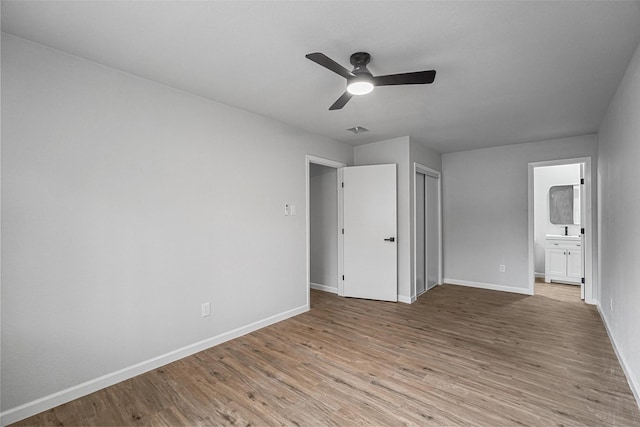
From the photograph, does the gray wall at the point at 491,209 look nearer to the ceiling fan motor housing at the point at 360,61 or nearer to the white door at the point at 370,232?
the white door at the point at 370,232

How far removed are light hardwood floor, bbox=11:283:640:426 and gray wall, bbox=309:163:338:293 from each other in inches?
58.3

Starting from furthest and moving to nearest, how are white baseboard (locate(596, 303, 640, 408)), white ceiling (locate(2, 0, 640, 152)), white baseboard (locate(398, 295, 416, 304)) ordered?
white baseboard (locate(398, 295, 416, 304))
white baseboard (locate(596, 303, 640, 408))
white ceiling (locate(2, 0, 640, 152))

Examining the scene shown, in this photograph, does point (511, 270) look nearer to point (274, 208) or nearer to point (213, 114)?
point (274, 208)

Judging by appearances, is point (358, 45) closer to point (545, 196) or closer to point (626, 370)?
point (626, 370)

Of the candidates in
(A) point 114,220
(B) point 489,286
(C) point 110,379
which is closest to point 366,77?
(A) point 114,220

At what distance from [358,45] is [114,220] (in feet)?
7.18

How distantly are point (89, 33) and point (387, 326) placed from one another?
362 centimetres

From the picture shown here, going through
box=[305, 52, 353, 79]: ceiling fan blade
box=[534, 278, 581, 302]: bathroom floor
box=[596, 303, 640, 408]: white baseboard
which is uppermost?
box=[305, 52, 353, 79]: ceiling fan blade

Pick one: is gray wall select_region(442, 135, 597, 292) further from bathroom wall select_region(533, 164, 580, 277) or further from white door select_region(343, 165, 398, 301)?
white door select_region(343, 165, 398, 301)

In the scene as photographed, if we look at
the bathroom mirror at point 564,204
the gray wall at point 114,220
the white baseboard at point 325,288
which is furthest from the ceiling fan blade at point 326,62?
the bathroom mirror at point 564,204

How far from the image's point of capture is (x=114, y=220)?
237 centimetres

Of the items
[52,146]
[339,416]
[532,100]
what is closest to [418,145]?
[532,100]

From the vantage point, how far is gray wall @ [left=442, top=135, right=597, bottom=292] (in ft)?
16.0

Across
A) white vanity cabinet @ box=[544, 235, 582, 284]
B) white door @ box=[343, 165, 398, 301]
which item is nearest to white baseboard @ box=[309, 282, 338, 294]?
white door @ box=[343, 165, 398, 301]
